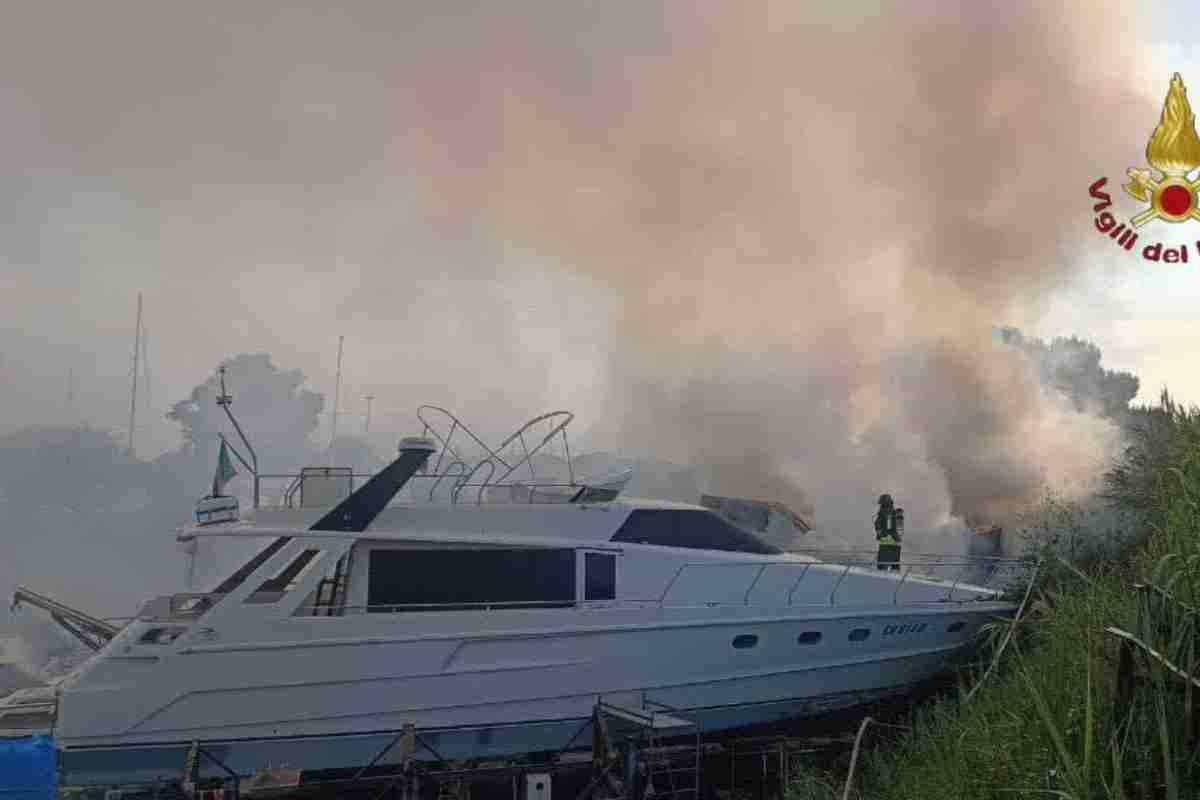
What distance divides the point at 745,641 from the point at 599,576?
5.79 ft

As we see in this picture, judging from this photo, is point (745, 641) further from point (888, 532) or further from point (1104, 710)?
point (1104, 710)

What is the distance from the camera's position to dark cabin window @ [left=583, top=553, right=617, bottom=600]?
399 inches

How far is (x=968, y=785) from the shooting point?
17.9ft

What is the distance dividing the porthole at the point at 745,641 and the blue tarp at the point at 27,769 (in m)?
6.54

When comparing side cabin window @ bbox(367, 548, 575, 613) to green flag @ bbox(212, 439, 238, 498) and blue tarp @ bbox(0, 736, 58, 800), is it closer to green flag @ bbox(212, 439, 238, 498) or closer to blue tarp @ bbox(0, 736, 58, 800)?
green flag @ bbox(212, 439, 238, 498)

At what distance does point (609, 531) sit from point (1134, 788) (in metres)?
6.70

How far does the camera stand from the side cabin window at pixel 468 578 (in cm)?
960

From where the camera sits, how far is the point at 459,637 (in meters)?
9.44

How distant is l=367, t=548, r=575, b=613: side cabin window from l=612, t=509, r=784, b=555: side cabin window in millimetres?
832

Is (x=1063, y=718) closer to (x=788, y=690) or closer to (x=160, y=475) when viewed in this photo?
(x=788, y=690)

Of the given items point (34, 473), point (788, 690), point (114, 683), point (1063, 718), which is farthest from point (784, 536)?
point (34, 473)

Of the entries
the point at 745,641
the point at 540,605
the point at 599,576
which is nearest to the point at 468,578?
the point at 540,605

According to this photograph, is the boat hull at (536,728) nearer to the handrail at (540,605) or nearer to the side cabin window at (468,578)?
the handrail at (540,605)

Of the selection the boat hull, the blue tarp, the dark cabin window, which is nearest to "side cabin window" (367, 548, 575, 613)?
the dark cabin window
